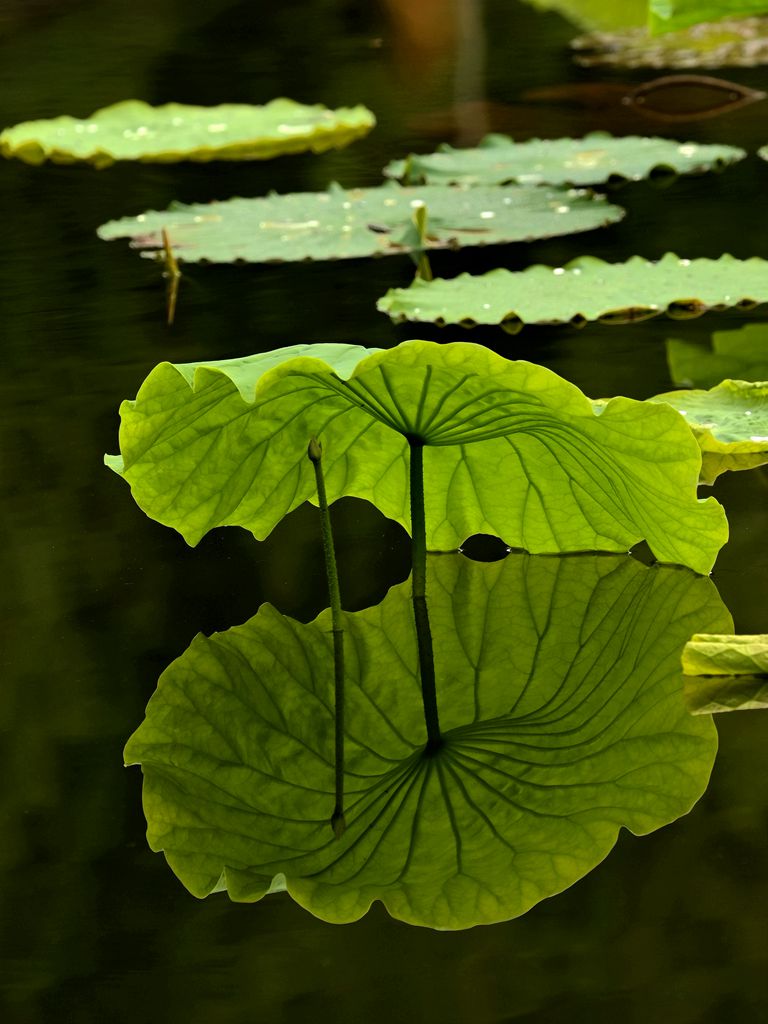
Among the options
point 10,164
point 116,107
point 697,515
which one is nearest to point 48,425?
point 697,515

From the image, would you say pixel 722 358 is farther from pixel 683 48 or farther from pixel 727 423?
pixel 683 48

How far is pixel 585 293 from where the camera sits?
2.06 metres

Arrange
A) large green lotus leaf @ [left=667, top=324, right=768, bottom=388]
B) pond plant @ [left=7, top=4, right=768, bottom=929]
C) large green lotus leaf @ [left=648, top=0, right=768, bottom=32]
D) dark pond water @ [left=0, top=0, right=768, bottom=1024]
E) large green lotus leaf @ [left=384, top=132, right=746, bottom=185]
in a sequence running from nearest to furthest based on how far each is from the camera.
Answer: dark pond water @ [left=0, top=0, right=768, bottom=1024] < pond plant @ [left=7, top=4, right=768, bottom=929] < large green lotus leaf @ [left=667, top=324, right=768, bottom=388] < large green lotus leaf @ [left=648, top=0, right=768, bottom=32] < large green lotus leaf @ [left=384, top=132, right=746, bottom=185]

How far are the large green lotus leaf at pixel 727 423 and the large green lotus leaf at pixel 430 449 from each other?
208mm

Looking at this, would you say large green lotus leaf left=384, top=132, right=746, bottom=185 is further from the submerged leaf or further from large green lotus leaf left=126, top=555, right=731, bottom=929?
the submerged leaf

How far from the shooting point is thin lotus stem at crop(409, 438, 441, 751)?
1048 millimetres

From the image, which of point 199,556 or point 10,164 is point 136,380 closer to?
point 199,556

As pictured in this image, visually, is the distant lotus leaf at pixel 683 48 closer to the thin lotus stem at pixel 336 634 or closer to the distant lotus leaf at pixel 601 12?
the distant lotus leaf at pixel 601 12

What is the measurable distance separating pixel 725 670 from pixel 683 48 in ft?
14.6

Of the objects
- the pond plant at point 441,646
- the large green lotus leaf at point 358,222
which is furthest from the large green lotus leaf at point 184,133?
the pond plant at point 441,646

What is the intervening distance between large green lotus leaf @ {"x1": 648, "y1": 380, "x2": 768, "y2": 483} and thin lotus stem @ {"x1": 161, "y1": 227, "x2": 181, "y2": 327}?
0.95m

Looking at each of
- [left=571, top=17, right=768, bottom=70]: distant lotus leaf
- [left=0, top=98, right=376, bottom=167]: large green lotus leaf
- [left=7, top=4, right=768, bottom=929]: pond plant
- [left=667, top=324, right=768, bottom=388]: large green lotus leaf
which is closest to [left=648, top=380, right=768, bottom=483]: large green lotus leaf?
[left=7, top=4, right=768, bottom=929]: pond plant

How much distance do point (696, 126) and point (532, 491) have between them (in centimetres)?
269

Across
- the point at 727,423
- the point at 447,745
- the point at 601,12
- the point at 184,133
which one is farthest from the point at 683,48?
the point at 447,745
